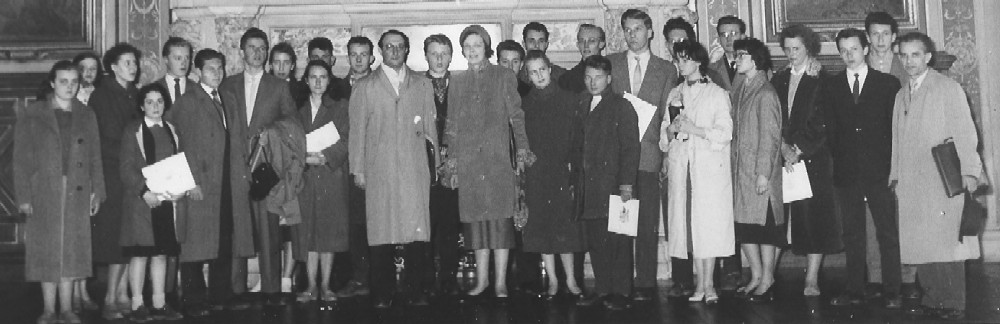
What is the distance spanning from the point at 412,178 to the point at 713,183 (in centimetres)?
163

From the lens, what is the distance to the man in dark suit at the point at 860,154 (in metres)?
5.70

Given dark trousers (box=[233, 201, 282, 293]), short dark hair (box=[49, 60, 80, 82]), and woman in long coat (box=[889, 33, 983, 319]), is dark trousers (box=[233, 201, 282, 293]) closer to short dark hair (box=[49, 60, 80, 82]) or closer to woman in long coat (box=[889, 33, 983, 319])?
short dark hair (box=[49, 60, 80, 82])

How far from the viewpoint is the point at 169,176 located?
5617 mm

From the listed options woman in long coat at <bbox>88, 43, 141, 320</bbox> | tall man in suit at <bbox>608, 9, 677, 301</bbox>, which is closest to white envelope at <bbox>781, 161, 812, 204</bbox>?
tall man in suit at <bbox>608, 9, 677, 301</bbox>

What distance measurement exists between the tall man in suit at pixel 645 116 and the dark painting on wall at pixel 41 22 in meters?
3.98

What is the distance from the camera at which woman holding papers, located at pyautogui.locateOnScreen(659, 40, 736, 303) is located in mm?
5777

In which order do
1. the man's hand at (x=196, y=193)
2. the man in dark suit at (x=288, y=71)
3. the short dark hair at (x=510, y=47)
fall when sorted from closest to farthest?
the man's hand at (x=196, y=193), the man in dark suit at (x=288, y=71), the short dark hair at (x=510, y=47)

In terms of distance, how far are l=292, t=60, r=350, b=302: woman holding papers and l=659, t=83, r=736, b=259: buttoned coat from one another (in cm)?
193

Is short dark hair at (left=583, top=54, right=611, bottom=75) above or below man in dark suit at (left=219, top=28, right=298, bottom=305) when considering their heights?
above

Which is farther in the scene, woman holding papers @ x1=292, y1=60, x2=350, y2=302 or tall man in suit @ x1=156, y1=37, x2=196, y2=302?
woman holding papers @ x1=292, y1=60, x2=350, y2=302

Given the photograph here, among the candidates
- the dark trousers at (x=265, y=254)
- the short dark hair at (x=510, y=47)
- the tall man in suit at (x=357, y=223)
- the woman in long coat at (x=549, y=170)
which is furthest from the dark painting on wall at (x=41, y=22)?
the woman in long coat at (x=549, y=170)

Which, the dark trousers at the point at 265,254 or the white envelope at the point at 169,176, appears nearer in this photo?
the white envelope at the point at 169,176

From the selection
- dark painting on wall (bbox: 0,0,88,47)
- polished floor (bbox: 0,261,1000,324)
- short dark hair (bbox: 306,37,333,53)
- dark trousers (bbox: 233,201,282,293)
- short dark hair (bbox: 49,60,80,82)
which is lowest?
polished floor (bbox: 0,261,1000,324)

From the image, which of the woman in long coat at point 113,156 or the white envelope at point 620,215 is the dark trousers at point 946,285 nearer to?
the white envelope at point 620,215
